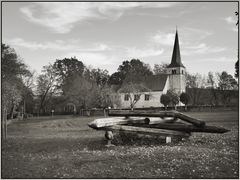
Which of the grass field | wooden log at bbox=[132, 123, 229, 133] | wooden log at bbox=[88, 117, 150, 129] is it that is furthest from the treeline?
the grass field

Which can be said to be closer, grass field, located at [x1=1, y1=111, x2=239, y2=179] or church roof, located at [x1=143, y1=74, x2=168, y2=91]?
grass field, located at [x1=1, y1=111, x2=239, y2=179]

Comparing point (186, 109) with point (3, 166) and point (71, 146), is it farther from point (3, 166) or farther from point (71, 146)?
point (3, 166)

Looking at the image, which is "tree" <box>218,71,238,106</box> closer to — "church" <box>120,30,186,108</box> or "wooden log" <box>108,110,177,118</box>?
"church" <box>120,30,186,108</box>

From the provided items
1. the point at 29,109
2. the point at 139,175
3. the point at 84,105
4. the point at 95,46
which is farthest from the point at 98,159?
the point at 29,109

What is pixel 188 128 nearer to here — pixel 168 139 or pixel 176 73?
pixel 168 139

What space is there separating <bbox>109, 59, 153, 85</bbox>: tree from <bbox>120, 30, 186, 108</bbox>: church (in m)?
1.95

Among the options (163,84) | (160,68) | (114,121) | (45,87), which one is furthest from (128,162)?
(160,68)

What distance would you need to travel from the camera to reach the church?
67.1 meters

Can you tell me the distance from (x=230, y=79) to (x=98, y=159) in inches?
1815

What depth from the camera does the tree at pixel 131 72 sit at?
209 ft

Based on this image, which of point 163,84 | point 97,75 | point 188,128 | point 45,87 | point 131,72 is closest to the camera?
point 188,128

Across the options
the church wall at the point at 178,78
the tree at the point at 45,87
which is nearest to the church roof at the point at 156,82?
the church wall at the point at 178,78

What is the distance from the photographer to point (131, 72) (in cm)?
6309

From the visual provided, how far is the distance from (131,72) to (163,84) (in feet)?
35.8
